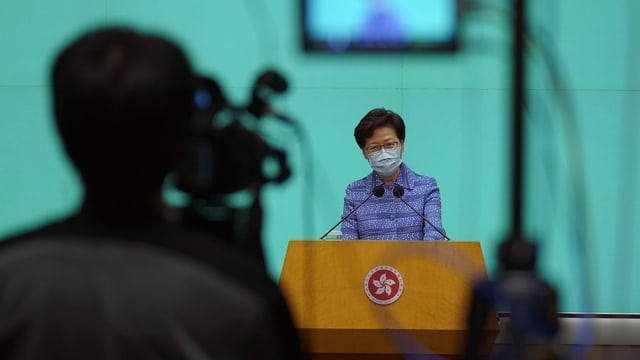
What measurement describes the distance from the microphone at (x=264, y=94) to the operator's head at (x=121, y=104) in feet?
1.11

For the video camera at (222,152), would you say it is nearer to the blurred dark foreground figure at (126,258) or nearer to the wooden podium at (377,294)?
the blurred dark foreground figure at (126,258)

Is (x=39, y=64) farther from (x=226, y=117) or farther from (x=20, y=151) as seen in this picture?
(x=226, y=117)

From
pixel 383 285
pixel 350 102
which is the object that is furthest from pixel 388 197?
pixel 350 102

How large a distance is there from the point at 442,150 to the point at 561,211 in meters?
0.62

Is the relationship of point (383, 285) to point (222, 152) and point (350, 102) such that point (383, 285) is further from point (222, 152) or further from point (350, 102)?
point (350, 102)

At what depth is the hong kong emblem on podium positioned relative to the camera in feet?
6.06

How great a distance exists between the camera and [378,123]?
250 cm

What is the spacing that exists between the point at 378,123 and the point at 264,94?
A: 141 cm

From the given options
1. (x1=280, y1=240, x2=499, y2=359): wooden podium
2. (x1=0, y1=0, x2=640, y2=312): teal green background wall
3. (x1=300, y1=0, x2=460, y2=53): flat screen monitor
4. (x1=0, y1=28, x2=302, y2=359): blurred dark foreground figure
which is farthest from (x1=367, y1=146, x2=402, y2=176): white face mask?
(x1=0, y1=28, x2=302, y2=359): blurred dark foreground figure

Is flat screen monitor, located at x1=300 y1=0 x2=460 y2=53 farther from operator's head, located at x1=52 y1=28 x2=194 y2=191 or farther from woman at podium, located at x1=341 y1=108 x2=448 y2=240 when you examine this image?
woman at podium, located at x1=341 y1=108 x2=448 y2=240

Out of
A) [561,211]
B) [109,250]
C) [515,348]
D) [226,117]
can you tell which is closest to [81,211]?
[109,250]

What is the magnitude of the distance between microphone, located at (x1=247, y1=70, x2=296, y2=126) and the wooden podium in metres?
0.72

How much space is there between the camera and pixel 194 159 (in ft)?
2.98

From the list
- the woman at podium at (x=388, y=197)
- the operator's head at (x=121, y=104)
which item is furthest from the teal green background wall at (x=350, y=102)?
the operator's head at (x=121, y=104)
